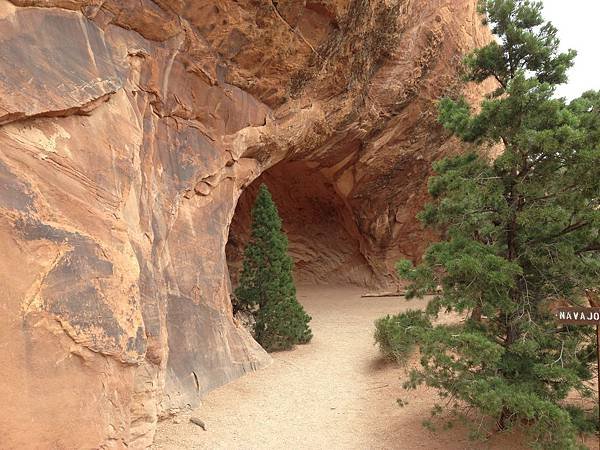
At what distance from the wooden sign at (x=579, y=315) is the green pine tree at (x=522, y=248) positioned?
46 cm

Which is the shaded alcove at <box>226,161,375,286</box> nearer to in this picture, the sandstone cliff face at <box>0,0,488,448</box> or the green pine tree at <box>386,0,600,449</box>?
the sandstone cliff face at <box>0,0,488,448</box>

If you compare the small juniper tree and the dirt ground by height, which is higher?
the small juniper tree

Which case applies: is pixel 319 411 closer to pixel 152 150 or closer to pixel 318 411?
pixel 318 411

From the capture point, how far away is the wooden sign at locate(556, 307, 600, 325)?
15.3 ft

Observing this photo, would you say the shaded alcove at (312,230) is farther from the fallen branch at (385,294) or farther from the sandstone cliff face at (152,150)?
the sandstone cliff face at (152,150)

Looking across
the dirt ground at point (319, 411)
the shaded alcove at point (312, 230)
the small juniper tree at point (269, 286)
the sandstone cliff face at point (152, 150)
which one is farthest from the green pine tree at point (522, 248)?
the shaded alcove at point (312, 230)

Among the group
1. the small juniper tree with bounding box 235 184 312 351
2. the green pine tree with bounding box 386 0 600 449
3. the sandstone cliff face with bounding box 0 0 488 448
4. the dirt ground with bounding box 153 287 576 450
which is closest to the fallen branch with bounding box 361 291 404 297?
the sandstone cliff face with bounding box 0 0 488 448

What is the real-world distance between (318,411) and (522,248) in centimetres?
394

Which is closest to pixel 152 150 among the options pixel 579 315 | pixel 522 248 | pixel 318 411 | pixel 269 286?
pixel 269 286

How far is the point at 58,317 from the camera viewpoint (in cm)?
463

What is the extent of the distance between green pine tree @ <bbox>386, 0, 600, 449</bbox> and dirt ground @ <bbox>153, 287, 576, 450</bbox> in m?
1.02

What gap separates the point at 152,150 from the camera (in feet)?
23.3

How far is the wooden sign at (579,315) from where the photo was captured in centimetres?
465

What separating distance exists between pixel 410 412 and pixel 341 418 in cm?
103
